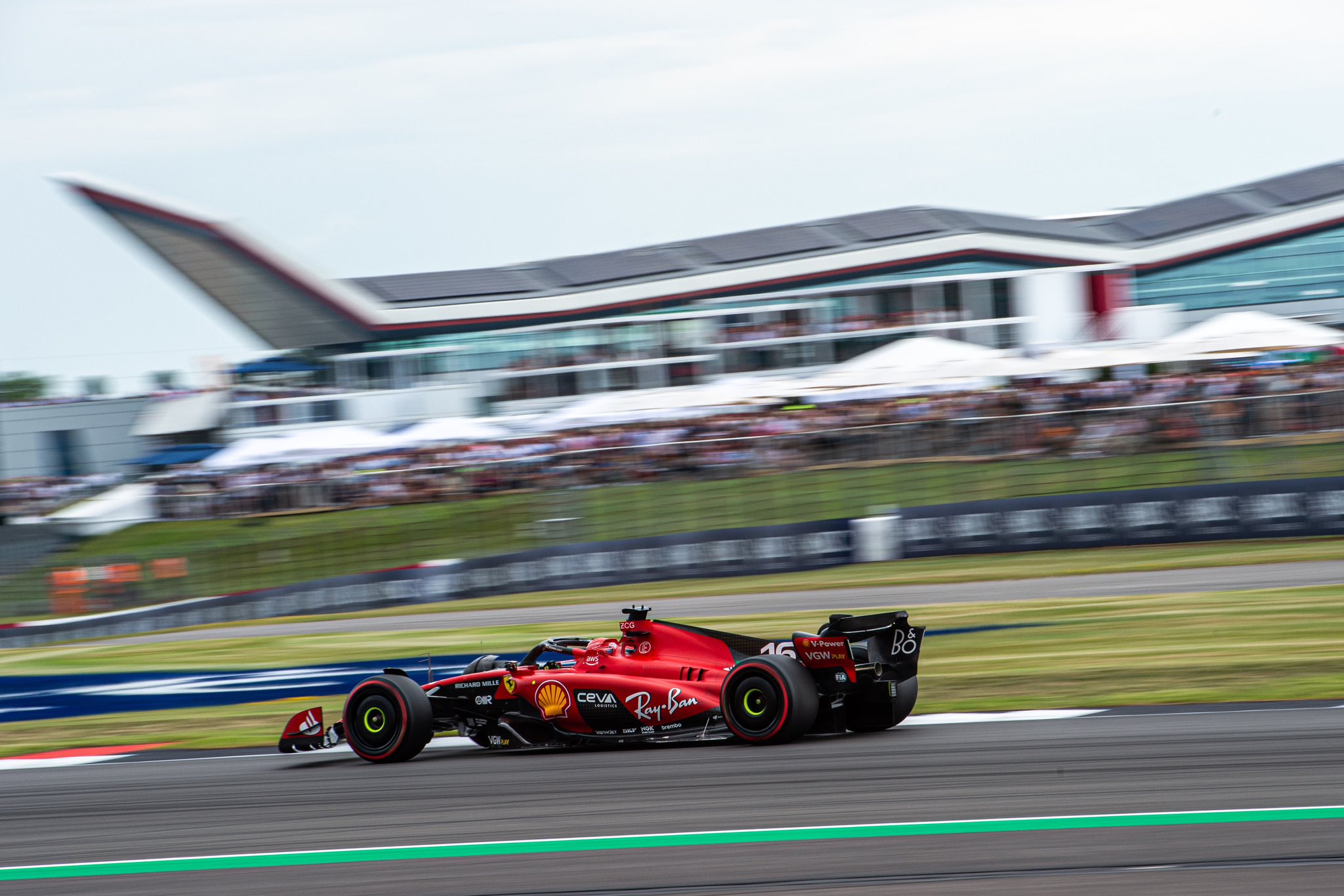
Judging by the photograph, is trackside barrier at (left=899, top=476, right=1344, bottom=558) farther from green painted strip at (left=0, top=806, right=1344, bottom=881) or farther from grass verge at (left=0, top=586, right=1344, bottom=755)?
green painted strip at (left=0, top=806, right=1344, bottom=881)

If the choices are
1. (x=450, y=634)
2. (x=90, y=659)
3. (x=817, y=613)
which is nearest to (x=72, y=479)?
(x=90, y=659)

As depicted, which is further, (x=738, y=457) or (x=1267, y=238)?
(x=1267, y=238)

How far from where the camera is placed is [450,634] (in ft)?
51.5

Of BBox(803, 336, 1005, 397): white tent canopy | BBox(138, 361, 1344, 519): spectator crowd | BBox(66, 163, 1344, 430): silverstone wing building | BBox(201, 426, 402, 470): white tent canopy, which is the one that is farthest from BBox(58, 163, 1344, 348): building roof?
BBox(803, 336, 1005, 397): white tent canopy

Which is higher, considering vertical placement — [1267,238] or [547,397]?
[1267,238]

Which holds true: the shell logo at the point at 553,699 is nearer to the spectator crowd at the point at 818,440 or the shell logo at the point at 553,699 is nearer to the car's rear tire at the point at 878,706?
the car's rear tire at the point at 878,706

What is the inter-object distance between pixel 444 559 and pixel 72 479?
3020cm

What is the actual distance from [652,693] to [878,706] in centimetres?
119

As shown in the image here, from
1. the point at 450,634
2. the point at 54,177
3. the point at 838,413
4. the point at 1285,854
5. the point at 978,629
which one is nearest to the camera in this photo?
the point at 1285,854

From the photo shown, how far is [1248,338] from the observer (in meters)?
26.5

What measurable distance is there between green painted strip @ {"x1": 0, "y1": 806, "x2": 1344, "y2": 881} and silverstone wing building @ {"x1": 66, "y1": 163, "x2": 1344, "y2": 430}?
133 ft

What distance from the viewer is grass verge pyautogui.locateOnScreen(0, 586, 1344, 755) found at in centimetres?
823

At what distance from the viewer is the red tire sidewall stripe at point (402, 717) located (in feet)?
24.1

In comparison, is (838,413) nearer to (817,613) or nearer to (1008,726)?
(817,613)
